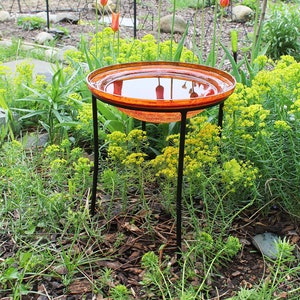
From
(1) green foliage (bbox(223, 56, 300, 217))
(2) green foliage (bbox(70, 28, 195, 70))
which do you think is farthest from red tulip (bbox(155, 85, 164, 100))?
(2) green foliage (bbox(70, 28, 195, 70))

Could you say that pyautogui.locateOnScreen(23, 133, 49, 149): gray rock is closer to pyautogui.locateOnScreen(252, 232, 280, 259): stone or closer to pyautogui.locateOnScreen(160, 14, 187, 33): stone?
pyautogui.locateOnScreen(252, 232, 280, 259): stone

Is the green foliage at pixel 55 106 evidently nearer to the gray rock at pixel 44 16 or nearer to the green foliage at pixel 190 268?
the green foliage at pixel 190 268

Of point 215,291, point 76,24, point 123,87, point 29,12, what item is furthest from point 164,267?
point 29,12

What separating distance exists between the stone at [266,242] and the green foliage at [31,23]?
5.51 m

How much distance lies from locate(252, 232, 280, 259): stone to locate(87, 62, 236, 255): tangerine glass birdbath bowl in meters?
0.41

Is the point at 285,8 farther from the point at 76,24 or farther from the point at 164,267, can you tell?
the point at 164,267

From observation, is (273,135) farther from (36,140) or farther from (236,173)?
(36,140)

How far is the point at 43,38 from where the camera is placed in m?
6.32

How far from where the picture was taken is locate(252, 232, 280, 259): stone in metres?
2.33

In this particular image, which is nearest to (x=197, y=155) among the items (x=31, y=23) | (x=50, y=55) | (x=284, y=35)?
(x=50, y=55)

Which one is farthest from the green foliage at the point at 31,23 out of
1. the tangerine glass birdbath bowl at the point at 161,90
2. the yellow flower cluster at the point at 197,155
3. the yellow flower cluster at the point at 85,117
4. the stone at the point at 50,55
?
the yellow flower cluster at the point at 197,155

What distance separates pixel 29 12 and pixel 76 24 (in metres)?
1.04

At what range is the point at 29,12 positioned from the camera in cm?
802

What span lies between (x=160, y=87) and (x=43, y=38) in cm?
432
